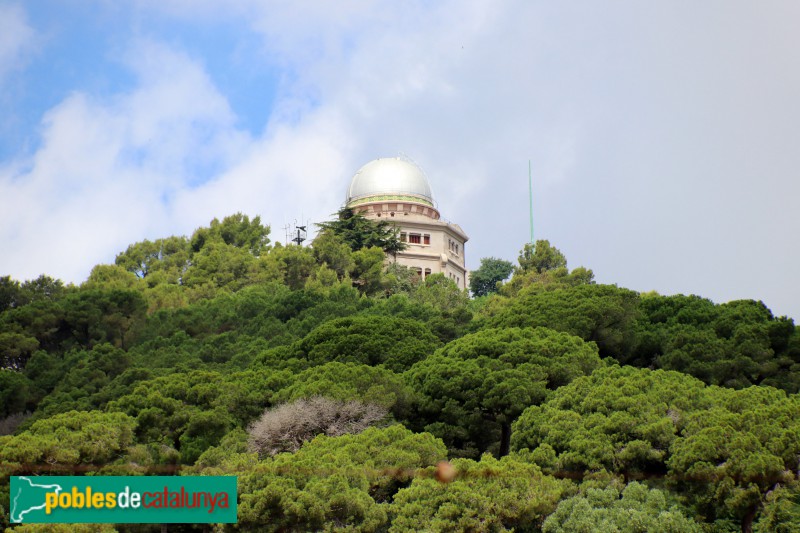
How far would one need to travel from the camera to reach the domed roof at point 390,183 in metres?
69.6

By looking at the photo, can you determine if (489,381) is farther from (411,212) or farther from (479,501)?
(411,212)

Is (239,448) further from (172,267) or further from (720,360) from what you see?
(172,267)

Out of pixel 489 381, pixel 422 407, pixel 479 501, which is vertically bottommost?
pixel 479 501

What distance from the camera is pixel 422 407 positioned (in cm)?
3155

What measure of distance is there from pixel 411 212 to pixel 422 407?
3849 cm

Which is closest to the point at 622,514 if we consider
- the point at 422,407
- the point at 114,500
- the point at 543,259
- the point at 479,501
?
the point at 479,501

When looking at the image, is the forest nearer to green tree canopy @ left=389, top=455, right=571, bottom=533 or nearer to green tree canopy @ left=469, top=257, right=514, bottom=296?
green tree canopy @ left=389, top=455, right=571, bottom=533

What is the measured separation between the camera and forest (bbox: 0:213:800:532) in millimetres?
24750

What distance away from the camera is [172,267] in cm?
6225

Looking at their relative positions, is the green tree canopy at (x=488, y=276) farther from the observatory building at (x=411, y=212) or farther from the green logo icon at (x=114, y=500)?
the green logo icon at (x=114, y=500)

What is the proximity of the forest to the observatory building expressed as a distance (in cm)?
1945

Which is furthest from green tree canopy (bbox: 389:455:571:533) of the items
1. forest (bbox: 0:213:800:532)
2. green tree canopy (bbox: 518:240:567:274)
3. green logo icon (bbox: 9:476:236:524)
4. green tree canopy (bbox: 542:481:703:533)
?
green tree canopy (bbox: 518:240:567:274)

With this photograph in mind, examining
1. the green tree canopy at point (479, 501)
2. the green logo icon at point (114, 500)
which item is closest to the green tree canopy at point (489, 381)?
the green tree canopy at point (479, 501)

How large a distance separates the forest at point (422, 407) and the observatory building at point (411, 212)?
19.5 meters
